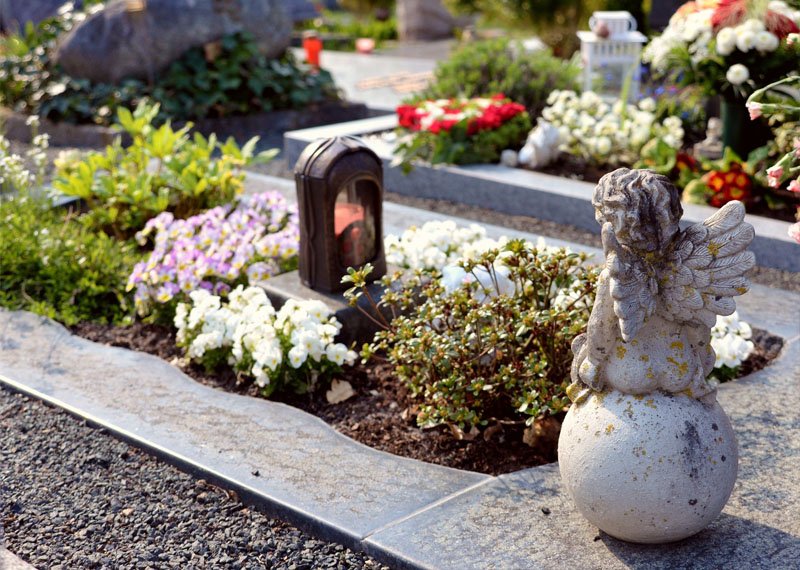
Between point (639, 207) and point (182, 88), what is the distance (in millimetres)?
7455

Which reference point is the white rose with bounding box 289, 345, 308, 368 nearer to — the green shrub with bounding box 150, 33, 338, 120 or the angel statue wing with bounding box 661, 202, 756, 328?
the angel statue wing with bounding box 661, 202, 756, 328

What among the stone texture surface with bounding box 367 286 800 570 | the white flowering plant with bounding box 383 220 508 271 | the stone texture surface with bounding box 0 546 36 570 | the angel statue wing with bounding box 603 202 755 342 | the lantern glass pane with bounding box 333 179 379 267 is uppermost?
the angel statue wing with bounding box 603 202 755 342

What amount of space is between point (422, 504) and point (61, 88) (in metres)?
7.58

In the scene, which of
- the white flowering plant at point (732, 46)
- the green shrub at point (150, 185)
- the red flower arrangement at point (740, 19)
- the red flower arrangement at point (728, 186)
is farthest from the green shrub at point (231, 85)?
the red flower arrangement at point (728, 186)

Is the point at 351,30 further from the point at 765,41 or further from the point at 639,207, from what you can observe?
the point at 639,207

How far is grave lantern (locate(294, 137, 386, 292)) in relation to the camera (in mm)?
3906

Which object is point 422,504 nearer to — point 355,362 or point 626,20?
point 355,362

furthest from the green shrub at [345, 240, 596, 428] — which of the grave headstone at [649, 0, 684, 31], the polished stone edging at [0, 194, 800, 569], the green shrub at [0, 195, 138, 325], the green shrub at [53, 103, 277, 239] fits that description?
the grave headstone at [649, 0, 684, 31]

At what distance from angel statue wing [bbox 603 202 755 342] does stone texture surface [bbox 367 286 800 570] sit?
0.66 m

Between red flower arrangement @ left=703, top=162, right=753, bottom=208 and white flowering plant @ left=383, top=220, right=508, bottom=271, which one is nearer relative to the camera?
white flowering plant @ left=383, top=220, right=508, bottom=271

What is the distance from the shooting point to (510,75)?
7.52m

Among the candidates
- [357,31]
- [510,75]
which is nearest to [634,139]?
[510,75]

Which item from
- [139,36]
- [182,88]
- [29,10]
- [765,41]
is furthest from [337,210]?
[29,10]

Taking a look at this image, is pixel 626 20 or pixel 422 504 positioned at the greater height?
pixel 626 20
